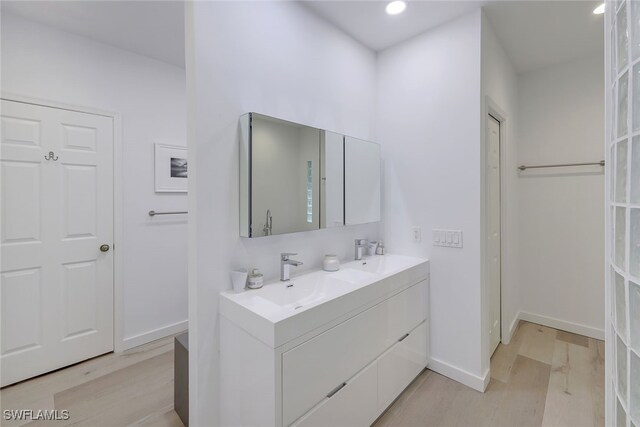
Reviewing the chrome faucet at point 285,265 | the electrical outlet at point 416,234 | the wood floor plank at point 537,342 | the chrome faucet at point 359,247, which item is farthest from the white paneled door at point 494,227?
the chrome faucet at point 285,265

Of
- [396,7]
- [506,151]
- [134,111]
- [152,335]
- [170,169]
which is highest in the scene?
[396,7]

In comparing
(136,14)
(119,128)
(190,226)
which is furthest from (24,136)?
(190,226)

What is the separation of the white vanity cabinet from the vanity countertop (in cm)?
1

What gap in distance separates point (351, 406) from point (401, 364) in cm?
57

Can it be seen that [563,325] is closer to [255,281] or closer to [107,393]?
[255,281]

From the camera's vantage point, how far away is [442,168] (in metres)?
2.19

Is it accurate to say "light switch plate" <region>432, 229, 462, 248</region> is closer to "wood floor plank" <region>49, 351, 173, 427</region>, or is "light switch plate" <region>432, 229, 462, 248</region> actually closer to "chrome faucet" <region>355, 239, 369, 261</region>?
"chrome faucet" <region>355, 239, 369, 261</region>

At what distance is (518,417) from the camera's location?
1778 millimetres

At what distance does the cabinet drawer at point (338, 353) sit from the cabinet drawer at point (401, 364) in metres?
0.08

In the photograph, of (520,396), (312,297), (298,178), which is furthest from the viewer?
(520,396)

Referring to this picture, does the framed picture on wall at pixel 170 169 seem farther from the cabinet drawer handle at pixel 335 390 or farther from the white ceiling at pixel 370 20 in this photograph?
the cabinet drawer handle at pixel 335 390

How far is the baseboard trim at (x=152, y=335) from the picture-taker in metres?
2.61

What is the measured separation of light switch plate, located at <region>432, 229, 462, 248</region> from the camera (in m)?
2.11

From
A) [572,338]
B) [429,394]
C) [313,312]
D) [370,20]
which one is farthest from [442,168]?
[572,338]
